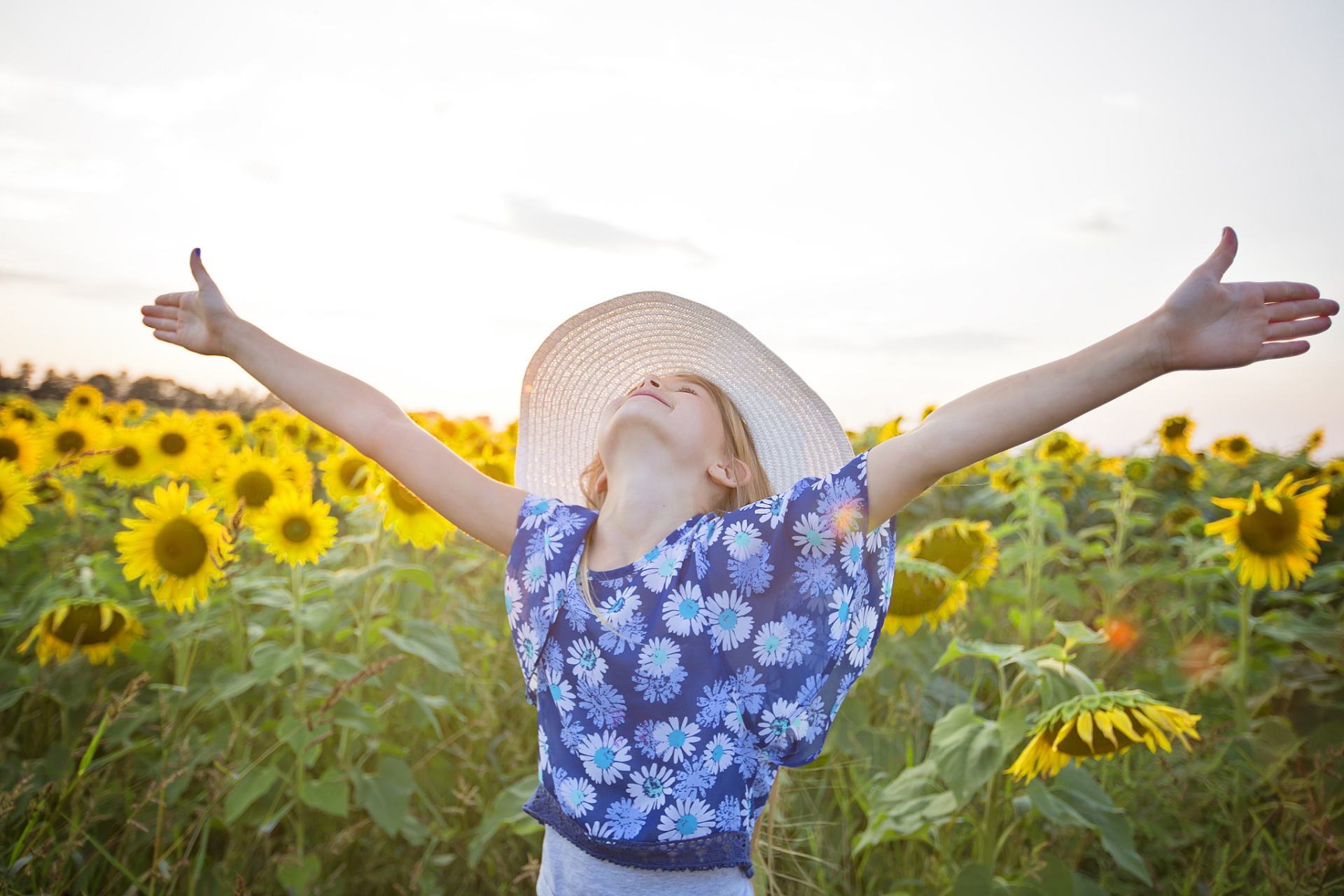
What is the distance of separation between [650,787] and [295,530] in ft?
5.81

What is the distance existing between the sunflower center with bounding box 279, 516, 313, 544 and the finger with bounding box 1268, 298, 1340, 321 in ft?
8.74

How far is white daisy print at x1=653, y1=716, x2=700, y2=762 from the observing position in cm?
145

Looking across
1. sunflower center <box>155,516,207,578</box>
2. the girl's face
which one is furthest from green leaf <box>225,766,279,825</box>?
the girl's face

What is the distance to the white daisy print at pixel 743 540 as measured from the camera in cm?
148

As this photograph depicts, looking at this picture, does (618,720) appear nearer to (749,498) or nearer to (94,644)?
(749,498)

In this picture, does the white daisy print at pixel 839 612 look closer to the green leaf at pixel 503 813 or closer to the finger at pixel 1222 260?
the finger at pixel 1222 260

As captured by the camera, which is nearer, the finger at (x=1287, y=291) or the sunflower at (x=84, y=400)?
the finger at (x=1287, y=291)

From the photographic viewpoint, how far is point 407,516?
113 inches

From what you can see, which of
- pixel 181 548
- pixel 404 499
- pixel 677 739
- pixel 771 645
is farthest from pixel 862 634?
pixel 181 548

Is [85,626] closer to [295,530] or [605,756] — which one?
[295,530]

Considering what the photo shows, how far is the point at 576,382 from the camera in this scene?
7.10 feet

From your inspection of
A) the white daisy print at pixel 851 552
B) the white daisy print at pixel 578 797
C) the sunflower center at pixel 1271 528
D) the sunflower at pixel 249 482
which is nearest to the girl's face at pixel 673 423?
the white daisy print at pixel 851 552

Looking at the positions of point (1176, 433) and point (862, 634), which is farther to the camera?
point (1176, 433)

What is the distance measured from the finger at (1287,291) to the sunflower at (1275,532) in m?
1.72
